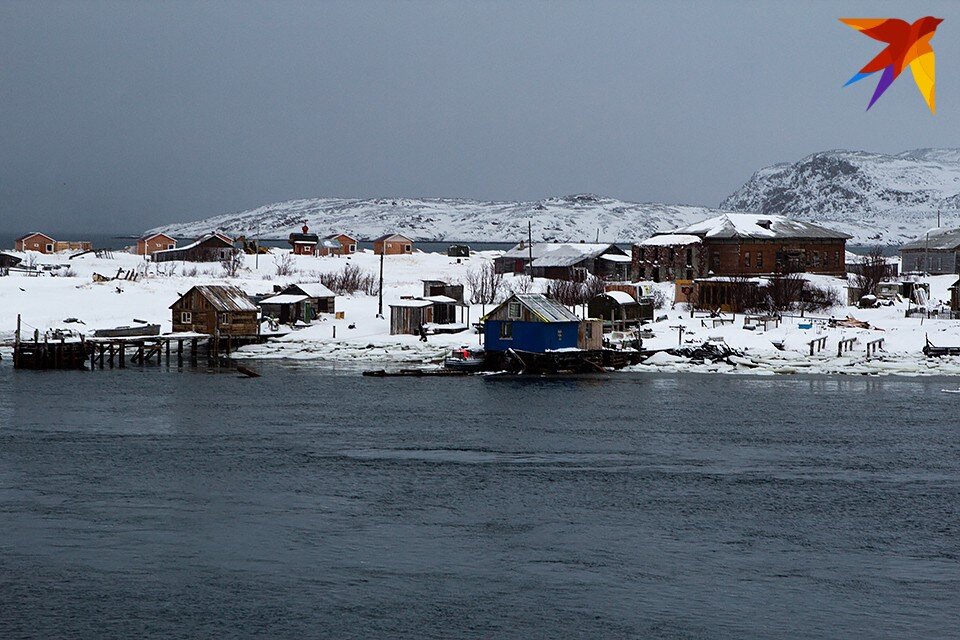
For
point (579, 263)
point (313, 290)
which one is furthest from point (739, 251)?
point (313, 290)

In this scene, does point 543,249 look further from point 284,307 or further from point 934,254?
point 284,307

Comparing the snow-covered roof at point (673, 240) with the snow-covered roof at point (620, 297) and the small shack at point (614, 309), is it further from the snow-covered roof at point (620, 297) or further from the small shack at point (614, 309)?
the small shack at point (614, 309)

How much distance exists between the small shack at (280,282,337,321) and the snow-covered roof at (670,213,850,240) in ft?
87.0

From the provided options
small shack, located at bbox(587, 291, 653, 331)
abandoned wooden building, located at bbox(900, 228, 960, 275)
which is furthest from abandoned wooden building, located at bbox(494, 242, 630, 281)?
small shack, located at bbox(587, 291, 653, 331)

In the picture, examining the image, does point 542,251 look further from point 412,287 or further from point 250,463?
point 250,463

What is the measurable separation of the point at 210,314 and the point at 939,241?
179ft

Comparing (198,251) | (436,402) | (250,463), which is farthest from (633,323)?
(198,251)

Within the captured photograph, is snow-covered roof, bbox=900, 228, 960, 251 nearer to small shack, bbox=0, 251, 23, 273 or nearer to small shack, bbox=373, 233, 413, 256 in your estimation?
small shack, bbox=373, 233, 413, 256

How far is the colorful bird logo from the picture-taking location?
12961 millimetres

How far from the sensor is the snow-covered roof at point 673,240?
8438 centimetres

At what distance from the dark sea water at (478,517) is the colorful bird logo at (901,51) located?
37.6 ft

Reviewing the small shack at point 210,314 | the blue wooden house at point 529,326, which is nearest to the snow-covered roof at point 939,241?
the blue wooden house at point 529,326

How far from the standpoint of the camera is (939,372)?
5409cm

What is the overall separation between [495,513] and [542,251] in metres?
69.6
